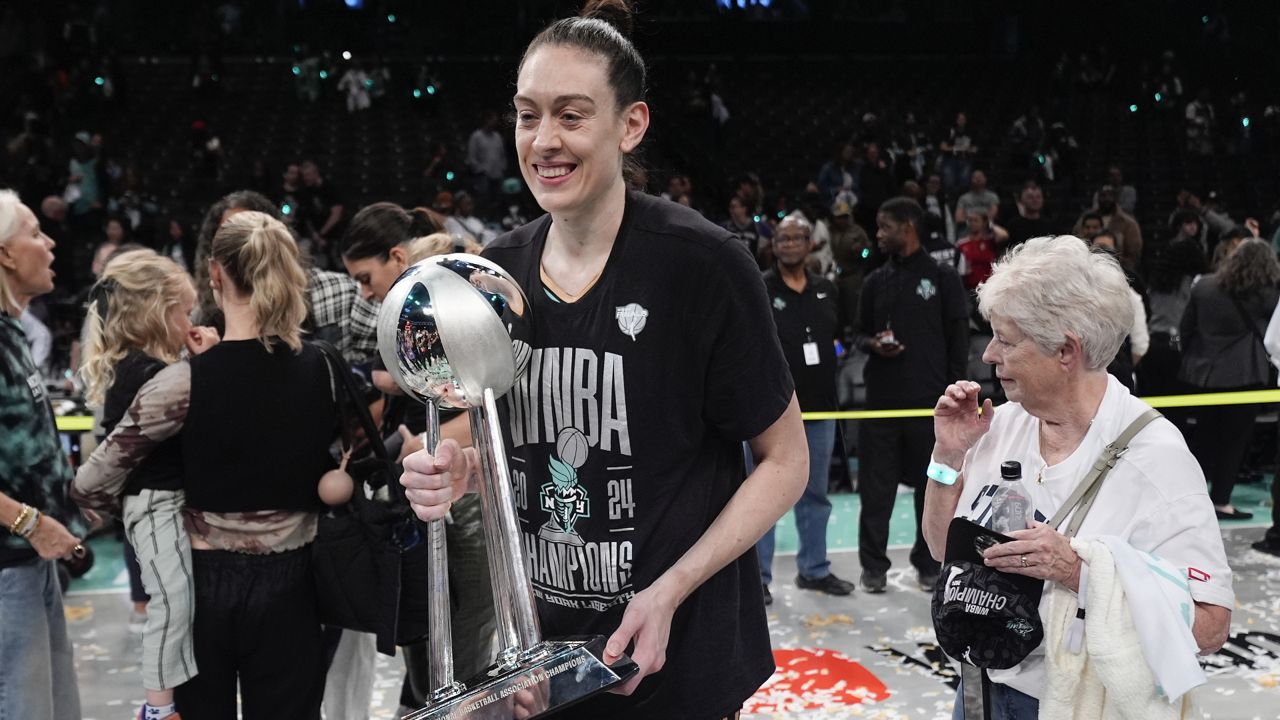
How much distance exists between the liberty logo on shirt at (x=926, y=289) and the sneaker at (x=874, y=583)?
4.70ft

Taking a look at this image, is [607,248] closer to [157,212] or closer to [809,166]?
[157,212]

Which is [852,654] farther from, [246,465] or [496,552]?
[496,552]

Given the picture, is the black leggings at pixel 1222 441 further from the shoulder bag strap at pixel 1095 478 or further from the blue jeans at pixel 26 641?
the blue jeans at pixel 26 641

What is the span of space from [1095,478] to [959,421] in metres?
0.32

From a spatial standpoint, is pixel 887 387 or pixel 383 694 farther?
pixel 887 387

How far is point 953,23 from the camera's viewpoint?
23.0m

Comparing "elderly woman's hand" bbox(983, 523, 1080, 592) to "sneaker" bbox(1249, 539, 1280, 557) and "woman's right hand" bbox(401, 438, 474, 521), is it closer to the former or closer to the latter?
"woman's right hand" bbox(401, 438, 474, 521)

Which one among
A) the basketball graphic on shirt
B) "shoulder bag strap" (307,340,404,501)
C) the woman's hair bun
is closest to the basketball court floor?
"shoulder bag strap" (307,340,404,501)

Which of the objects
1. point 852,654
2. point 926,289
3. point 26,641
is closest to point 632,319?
point 26,641

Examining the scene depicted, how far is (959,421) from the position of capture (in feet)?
8.21

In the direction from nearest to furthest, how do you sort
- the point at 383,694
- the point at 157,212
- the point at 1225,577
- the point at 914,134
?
1. the point at 1225,577
2. the point at 383,694
3. the point at 157,212
4. the point at 914,134

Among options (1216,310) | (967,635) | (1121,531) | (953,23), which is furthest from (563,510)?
(953,23)

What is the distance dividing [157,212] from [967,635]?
44.7 feet

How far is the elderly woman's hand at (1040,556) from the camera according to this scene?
7.00ft
